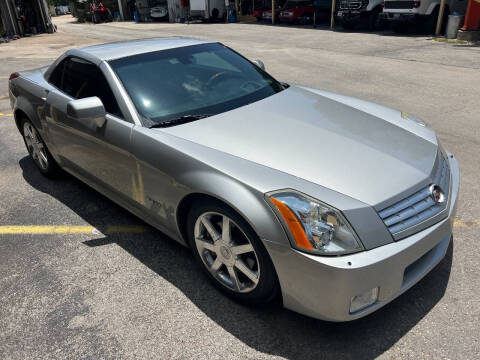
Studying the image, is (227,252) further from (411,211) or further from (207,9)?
(207,9)

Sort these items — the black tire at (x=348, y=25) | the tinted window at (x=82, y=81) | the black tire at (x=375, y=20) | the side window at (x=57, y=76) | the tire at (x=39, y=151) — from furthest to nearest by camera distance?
the black tire at (x=348, y=25) → the black tire at (x=375, y=20) → the tire at (x=39, y=151) → the side window at (x=57, y=76) → the tinted window at (x=82, y=81)

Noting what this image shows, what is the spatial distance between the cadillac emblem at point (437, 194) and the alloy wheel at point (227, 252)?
1.13 meters

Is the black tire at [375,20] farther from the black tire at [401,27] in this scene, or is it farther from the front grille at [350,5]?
the black tire at [401,27]

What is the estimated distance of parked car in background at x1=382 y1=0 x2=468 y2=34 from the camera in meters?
16.4

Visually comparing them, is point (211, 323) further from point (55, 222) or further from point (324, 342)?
point (55, 222)

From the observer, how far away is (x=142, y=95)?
3115mm

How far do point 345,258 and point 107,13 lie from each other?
46.2m

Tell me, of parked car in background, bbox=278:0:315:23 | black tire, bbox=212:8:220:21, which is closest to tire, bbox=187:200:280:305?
parked car in background, bbox=278:0:315:23

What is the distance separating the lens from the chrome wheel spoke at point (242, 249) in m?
2.38

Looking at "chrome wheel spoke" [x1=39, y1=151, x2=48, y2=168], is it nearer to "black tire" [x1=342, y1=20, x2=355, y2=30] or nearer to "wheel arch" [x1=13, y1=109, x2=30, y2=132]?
"wheel arch" [x1=13, y1=109, x2=30, y2=132]

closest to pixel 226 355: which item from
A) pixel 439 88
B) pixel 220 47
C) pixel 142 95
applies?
pixel 142 95

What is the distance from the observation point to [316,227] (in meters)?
2.13

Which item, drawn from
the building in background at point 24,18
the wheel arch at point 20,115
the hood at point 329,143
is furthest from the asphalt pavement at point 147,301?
the building in background at point 24,18

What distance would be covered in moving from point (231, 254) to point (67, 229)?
6.34 feet
